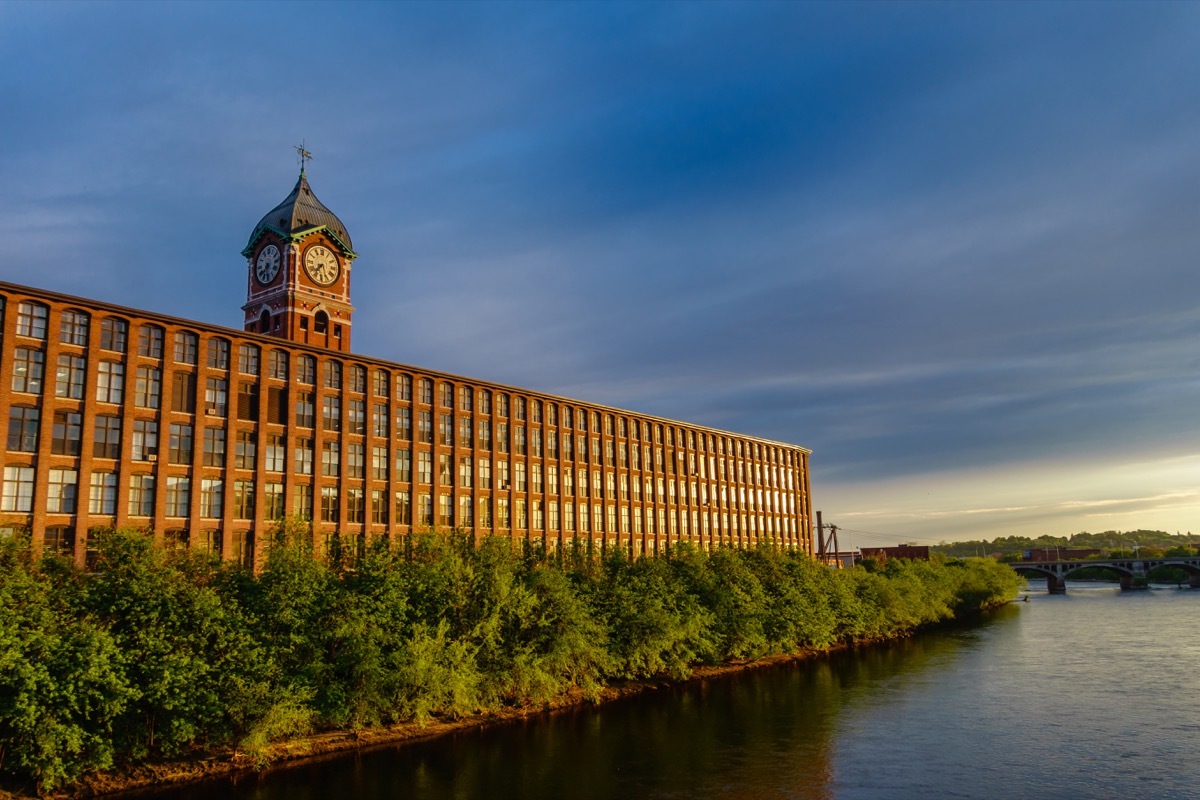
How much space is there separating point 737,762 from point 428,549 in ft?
77.3

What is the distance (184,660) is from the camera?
121 feet

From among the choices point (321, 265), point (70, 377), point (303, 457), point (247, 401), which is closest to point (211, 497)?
point (247, 401)

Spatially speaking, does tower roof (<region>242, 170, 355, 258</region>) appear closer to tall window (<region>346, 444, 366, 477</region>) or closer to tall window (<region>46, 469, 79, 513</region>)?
tall window (<region>346, 444, 366, 477</region>)

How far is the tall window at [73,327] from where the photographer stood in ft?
199

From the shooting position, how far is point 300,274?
104 meters

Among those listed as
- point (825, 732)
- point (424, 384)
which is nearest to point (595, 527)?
point (424, 384)

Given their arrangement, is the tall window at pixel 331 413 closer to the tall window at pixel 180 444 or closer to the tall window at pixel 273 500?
the tall window at pixel 273 500

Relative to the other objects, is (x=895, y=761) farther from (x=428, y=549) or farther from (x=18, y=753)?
(x=18, y=753)

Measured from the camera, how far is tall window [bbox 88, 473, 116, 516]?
198ft

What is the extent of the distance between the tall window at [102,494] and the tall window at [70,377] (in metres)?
5.89

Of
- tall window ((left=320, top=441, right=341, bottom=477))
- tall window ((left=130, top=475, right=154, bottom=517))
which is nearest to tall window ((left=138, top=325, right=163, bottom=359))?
tall window ((left=130, top=475, right=154, bottom=517))

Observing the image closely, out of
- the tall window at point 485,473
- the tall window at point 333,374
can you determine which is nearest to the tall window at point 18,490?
the tall window at point 333,374

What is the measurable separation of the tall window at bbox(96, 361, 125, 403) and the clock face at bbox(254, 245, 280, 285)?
144 feet

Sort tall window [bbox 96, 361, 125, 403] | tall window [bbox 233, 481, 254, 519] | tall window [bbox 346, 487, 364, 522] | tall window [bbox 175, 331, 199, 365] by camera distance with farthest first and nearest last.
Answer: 1. tall window [bbox 346, 487, 364, 522]
2. tall window [bbox 233, 481, 254, 519]
3. tall window [bbox 175, 331, 199, 365]
4. tall window [bbox 96, 361, 125, 403]
